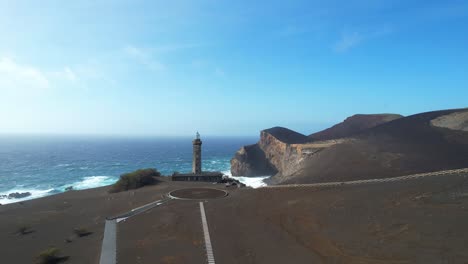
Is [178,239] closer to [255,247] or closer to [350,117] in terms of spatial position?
[255,247]

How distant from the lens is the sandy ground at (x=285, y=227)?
45.7ft

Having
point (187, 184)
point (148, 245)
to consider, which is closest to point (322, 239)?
point (148, 245)

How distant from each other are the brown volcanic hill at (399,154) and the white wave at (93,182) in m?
38.4

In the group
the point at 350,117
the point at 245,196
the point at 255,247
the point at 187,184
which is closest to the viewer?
the point at 255,247

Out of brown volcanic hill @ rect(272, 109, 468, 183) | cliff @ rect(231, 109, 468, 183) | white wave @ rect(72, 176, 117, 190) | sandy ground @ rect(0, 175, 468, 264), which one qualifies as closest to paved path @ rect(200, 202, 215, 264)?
sandy ground @ rect(0, 175, 468, 264)

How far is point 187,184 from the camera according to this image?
1441 inches

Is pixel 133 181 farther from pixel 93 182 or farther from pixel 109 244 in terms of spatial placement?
pixel 93 182

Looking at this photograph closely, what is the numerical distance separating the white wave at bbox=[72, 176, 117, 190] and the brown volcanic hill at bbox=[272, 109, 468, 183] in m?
38.4

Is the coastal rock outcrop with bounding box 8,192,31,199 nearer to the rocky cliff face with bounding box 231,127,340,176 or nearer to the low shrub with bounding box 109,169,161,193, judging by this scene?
the low shrub with bounding box 109,169,161,193

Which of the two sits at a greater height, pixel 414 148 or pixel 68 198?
pixel 414 148

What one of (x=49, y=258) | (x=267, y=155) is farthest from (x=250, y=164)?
(x=49, y=258)

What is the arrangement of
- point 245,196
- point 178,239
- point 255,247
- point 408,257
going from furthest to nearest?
point 245,196 < point 178,239 < point 255,247 < point 408,257

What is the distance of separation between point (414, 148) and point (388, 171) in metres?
13.0

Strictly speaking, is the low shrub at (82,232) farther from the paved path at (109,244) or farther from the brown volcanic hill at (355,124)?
the brown volcanic hill at (355,124)
